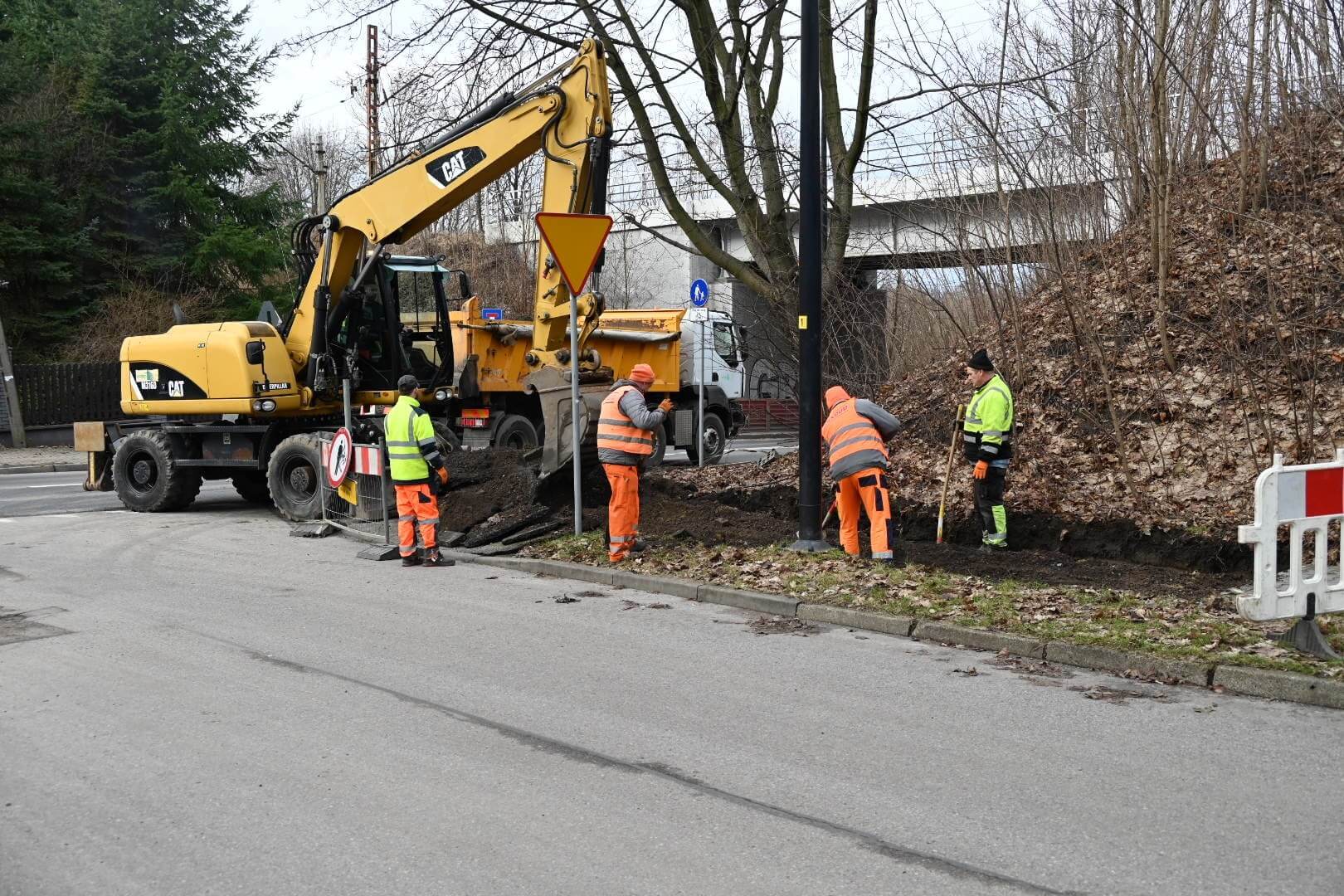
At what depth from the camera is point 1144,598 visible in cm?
841

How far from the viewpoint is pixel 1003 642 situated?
7.57 meters

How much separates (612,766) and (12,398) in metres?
27.5

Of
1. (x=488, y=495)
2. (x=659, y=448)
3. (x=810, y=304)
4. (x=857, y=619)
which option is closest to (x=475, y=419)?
(x=659, y=448)

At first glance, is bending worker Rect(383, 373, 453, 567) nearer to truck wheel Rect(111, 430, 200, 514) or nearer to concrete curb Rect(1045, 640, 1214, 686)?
truck wheel Rect(111, 430, 200, 514)

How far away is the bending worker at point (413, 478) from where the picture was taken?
1140cm

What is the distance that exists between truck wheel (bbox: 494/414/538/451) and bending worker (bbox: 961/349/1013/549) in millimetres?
8528

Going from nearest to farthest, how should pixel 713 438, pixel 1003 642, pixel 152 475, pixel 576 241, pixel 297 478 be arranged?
pixel 1003 642
pixel 576 241
pixel 297 478
pixel 152 475
pixel 713 438

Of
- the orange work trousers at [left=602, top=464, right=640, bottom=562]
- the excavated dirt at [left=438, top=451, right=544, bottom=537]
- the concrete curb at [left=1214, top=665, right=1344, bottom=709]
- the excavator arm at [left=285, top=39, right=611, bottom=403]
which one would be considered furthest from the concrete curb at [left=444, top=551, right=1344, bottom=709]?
the excavator arm at [left=285, top=39, right=611, bottom=403]

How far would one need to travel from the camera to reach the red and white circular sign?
13188 millimetres

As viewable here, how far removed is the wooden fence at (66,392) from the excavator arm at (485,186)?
17.8m

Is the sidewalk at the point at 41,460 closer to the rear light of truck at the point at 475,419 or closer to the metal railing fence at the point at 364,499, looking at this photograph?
the rear light of truck at the point at 475,419

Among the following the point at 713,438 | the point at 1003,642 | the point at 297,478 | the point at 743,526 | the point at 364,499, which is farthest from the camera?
the point at 713,438

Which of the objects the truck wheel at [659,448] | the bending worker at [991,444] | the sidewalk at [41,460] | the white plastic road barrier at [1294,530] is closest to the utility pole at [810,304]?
the bending worker at [991,444]

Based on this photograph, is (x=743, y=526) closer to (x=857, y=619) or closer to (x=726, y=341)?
(x=857, y=619)
